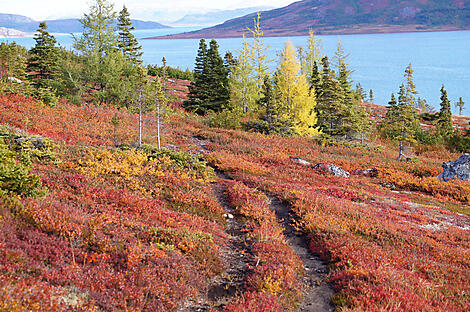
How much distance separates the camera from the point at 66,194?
11367mm

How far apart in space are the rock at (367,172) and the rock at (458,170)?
195 inches

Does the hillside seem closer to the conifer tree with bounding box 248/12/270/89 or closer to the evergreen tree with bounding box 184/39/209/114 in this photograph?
the evergreen tree with bounding box 184/39/209/114

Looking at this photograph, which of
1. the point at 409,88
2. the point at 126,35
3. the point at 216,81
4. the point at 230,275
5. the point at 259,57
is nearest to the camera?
the point at 230,275

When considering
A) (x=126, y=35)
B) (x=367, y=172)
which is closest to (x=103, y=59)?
(x=126, y=35)

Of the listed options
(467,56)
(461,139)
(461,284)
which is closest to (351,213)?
(461,284)

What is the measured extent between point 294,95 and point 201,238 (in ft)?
109

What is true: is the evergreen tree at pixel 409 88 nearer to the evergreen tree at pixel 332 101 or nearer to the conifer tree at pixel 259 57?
the evergreen tree at pixel 332 101

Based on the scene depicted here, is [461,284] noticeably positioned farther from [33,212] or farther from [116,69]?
[116,69]

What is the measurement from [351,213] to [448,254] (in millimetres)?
4158

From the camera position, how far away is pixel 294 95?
41.1 meters

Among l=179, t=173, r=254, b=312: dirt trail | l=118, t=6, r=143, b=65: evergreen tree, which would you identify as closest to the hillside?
l=179, t=173, r=254, b=312: dirt trail

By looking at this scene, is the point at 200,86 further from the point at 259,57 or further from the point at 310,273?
the point at 310,273

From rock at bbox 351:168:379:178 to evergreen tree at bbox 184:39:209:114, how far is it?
2493cm

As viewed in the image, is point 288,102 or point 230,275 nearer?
point 230,275
